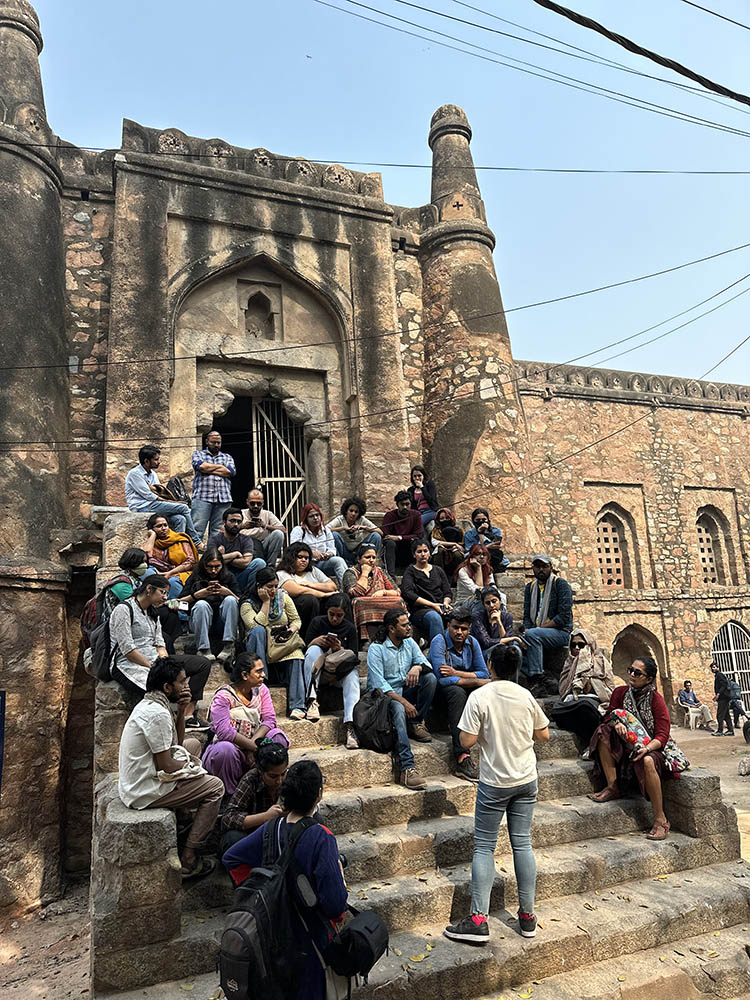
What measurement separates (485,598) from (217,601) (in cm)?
239

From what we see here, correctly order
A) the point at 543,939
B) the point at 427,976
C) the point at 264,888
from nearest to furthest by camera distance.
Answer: the point at 264,888, the point at 427,976, the point at 543,939

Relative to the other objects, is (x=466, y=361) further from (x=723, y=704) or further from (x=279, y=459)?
(x=723, y=704)

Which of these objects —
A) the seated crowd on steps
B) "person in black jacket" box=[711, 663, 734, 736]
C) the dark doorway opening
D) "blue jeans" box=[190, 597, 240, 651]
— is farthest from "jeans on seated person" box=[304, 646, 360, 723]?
"person in black jacket" box=[711, 663, 734, 736]

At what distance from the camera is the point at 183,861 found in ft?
11.9

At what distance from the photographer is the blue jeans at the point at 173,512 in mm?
6754

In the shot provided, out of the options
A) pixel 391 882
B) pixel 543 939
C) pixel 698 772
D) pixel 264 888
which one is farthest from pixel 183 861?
pixel 698 772

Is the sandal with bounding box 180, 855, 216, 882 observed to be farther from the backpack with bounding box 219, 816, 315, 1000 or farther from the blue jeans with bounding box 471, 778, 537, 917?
the blue jeans with bounding box 471, 778, 537, 917

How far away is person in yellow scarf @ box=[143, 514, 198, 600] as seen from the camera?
588 centimetres

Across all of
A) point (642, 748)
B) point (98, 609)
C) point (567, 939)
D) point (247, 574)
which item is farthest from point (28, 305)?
point (567, 939)

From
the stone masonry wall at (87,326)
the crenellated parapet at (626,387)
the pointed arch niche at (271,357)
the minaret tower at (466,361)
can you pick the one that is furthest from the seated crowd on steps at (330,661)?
the crenellated parapet at (626,387)

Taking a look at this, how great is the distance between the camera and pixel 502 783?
12.1 feet

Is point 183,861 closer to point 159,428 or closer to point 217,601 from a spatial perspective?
point 217,601

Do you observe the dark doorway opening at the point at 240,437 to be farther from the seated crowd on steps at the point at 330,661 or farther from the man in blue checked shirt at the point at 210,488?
the seated crowd on steps at the point at 330,661

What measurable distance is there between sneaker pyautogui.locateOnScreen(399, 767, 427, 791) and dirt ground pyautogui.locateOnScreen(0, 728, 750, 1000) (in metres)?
2.47
